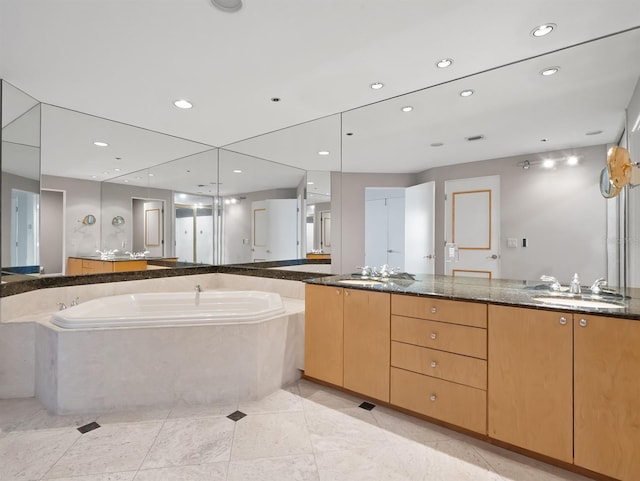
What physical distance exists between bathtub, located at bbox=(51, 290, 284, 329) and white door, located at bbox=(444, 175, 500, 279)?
1.45 meters

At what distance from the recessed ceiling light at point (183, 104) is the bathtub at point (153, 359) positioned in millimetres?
1668

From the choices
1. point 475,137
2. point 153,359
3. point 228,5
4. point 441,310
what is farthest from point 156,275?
point 475,137

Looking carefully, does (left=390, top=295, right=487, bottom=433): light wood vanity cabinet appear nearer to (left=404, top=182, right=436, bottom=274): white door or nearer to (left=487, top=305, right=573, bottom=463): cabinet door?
(left=487, top=305, right=573, bottom=463): cabinet door

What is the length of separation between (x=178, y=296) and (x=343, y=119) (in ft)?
7.59

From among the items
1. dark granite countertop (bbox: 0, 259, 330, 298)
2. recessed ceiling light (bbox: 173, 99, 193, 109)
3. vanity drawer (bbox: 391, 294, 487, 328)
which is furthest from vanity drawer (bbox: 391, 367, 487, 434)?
recessed ceiling light (bbox: 173, 99, 193, 109)

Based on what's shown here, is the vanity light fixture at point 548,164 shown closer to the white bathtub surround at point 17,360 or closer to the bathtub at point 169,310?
the bathtub at point 169,310

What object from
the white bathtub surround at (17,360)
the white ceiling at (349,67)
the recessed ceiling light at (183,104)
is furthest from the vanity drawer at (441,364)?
the white bathtub surround at (17,360)

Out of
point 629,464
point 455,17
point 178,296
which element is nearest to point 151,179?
point 178,296

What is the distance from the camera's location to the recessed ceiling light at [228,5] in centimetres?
153

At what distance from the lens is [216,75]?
2209mm

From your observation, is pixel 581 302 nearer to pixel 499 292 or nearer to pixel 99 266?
pixel 499 292

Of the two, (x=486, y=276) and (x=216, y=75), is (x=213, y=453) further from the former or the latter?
(x=216, y=75)

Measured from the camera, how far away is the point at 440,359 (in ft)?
6.44

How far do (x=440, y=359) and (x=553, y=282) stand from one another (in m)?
0.90
